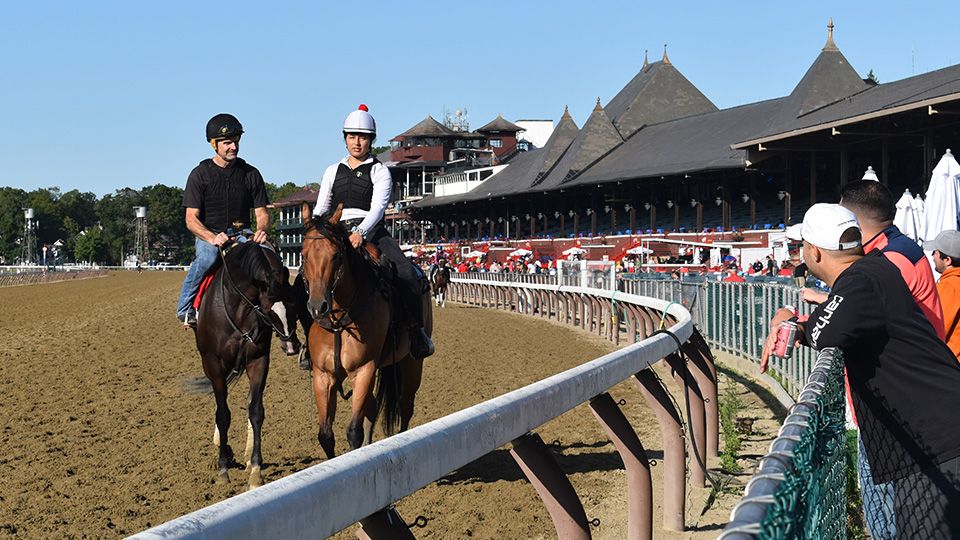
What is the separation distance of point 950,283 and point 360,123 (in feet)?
12.5

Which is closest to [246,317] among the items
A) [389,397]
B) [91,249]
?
[389,397]

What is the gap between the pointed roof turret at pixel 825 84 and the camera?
42.6 m

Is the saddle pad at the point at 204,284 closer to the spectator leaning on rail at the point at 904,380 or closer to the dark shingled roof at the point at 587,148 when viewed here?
the spectator leaning on rail at the point at 904,380

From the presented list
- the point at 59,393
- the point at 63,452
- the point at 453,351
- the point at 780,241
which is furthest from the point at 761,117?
the point at 63,452

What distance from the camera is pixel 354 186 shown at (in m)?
7.73

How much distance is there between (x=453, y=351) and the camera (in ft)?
57.6

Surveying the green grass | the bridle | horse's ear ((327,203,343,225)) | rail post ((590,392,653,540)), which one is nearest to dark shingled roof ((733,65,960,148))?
the green grass

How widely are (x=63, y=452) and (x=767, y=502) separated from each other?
24.2 ft

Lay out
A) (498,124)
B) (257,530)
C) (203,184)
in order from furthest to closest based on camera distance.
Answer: (498,124) → (203,184) → (257,530)

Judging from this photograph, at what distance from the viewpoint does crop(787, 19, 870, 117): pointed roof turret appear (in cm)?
4259

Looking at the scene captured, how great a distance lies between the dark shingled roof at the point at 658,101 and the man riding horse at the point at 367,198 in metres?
60.1

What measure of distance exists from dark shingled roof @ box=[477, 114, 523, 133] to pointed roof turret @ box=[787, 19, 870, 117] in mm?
58888

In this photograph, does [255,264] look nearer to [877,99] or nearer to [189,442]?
[189,442]

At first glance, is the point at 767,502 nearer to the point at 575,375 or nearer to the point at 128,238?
the point at 575,375
